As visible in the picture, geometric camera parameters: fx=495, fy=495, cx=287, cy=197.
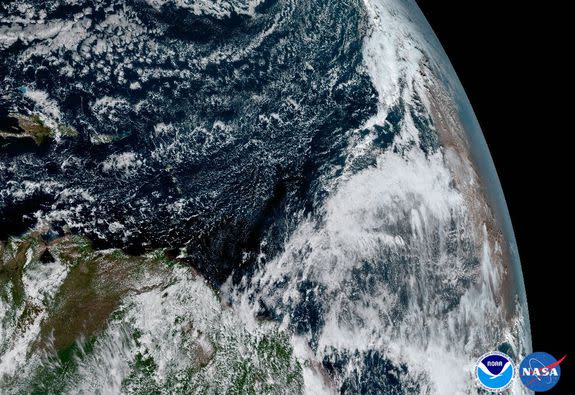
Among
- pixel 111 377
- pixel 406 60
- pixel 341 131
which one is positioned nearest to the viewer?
pixel 111 377

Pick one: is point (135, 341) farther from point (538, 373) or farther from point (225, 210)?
point (538, 373)

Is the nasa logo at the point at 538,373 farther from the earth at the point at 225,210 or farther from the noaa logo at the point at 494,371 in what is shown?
the earth at the point at 225,210

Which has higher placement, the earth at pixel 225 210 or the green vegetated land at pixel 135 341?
the earth at pixel 225 210

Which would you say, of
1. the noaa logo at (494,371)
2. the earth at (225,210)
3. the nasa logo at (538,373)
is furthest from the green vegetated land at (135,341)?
the nasa logo at (538,373)

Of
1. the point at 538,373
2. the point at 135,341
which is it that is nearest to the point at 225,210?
the point at 135,341

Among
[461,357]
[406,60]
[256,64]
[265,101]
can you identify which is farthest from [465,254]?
[256,64]

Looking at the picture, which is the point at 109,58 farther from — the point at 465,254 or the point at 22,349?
the point at 465,254
